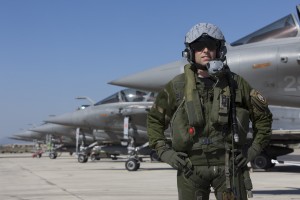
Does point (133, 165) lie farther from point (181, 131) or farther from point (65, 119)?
point (181, 131)

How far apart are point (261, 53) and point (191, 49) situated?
414 centimetres

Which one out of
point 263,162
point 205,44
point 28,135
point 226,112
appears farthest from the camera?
point 28,135

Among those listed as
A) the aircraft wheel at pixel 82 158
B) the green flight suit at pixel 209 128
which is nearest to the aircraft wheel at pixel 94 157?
the aircraft wheel at pixel 82 158

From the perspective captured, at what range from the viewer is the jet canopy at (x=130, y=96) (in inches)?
737

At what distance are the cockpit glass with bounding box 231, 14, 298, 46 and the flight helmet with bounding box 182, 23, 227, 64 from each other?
4563mm

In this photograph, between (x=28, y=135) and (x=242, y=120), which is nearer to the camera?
(x=242, y=120)

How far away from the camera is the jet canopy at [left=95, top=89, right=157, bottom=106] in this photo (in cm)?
1872

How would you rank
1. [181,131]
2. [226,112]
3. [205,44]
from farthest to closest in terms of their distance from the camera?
[205,44]
[181,131]
[226,112]

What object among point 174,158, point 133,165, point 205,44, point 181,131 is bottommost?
point 133,165

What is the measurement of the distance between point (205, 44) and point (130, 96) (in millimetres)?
15908

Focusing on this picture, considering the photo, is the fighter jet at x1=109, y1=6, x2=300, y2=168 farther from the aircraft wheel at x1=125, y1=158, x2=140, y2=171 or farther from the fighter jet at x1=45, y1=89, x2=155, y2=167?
the aircraft wheel at x1=125, y1=158, x2=140, y2=171

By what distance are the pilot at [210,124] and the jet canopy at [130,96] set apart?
588 inches

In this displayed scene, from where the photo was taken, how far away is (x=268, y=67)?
7.23 meters

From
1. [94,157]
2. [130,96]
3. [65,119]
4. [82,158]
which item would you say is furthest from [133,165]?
[94,157]
